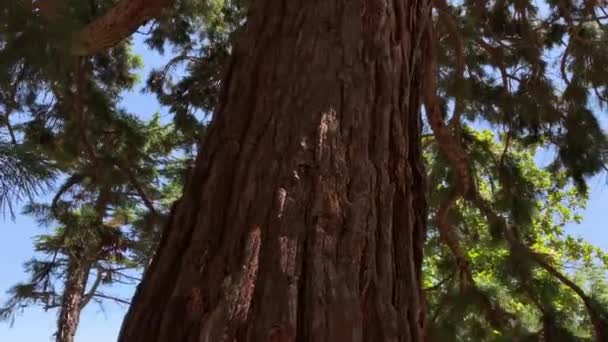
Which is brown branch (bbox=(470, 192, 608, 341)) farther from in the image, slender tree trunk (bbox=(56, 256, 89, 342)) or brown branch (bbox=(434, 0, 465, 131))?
slender tree trunk (bbox=(56, 256, 89, 342))

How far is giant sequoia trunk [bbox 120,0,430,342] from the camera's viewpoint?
68.8 inches

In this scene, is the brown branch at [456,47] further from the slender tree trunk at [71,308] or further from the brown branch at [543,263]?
the slender tree trunk at [71,308]

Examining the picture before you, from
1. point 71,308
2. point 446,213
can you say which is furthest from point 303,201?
point 71,308

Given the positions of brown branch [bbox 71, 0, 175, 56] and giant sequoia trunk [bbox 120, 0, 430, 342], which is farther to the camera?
brown branch [bbox 71, 0, 175, 56]

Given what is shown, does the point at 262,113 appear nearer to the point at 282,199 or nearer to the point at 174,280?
the point at 282,199

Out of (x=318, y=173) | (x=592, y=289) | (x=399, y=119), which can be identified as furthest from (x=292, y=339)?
(x=592, y=289)

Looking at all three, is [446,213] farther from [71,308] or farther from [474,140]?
[71,308]

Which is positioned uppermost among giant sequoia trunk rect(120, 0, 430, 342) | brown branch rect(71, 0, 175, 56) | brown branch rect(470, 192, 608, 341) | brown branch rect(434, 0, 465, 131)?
brown branch rect(434, 0, 465, 131)

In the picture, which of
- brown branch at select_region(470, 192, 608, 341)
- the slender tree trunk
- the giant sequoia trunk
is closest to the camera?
the giant sequoia trunk

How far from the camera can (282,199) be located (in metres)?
1.90

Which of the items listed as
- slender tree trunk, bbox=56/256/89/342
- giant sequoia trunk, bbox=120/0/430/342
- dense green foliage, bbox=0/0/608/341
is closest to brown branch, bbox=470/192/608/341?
dense green foliage, bbox=0/0/608/341

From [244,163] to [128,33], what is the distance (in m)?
1.90

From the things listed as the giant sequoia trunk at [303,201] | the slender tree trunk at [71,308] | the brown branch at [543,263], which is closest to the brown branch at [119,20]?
the giant sequoia trunk at [303,201]

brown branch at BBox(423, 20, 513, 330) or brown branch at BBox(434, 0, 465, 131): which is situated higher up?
brown branch at BBox(434, 0, 465, 131)
